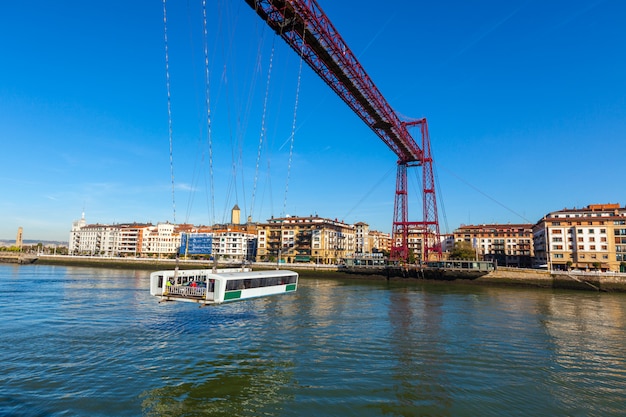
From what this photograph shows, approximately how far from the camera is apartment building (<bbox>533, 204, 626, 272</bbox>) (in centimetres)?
6138

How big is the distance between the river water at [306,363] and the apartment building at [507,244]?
7552cm

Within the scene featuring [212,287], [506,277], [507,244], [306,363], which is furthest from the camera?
[507,244]

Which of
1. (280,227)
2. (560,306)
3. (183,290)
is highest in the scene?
(280,227)

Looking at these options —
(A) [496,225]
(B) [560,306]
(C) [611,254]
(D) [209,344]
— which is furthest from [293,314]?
(A) [496,225]

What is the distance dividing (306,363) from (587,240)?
68318 millimetres

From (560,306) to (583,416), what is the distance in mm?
25282

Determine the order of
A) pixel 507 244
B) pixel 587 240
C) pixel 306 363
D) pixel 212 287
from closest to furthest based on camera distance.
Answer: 1. pixel 306 363
2. pixel 212 287
3. pixel 587 240
4. pixel 507 244

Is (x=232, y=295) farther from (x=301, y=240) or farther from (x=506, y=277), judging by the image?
(x=301, y=240)

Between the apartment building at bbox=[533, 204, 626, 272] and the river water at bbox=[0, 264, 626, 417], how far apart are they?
1813 inches

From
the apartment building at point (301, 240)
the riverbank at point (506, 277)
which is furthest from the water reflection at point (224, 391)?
the apartment building at point (301, 240)

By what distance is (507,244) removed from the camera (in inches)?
3812

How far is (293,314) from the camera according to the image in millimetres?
24781

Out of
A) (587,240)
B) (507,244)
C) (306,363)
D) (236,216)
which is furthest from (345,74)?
(236,216)

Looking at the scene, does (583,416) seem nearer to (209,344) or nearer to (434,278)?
(209,344)
